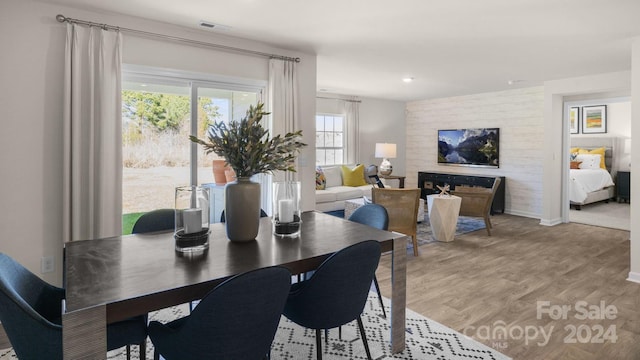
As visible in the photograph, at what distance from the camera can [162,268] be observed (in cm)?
156

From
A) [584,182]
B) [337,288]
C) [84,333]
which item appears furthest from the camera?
[584,182]

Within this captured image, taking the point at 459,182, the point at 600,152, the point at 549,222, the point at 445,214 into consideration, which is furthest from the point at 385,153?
the point at 600,152

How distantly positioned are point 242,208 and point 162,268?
519mm

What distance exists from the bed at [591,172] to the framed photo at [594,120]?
199 millimetres

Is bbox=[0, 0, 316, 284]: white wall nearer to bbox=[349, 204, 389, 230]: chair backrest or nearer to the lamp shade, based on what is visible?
bbox=[349, 204, 389, 230]: chair backrest

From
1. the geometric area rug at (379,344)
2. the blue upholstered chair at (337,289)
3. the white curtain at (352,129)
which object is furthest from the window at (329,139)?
the blue upholstered chair at (337,289)

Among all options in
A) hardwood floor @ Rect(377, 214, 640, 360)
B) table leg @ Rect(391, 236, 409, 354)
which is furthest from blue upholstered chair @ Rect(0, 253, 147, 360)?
hardwood floor @ Rect(377, 214, 640, 360)

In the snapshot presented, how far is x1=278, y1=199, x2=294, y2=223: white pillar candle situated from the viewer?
2.13m

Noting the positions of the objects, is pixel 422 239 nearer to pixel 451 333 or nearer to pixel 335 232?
pixel 451 333

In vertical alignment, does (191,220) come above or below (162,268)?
above

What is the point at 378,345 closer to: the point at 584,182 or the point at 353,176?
the point at 353,176

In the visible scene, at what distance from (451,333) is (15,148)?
350cm

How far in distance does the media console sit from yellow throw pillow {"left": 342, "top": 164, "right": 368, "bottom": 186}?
1.19 meters

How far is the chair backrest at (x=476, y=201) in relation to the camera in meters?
Answer: 5.21
